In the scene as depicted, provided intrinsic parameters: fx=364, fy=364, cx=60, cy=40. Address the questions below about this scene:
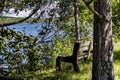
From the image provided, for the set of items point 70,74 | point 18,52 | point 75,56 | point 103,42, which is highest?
point 103,42

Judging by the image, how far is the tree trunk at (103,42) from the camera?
8375mm

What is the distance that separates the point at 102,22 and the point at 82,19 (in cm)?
810

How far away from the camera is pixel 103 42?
27.9 feet

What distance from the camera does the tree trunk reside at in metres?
8.38

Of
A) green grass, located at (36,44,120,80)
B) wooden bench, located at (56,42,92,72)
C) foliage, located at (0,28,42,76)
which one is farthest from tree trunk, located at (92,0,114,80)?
wooden bench, located at (56,42,92,72)

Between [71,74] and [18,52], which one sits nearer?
[18,52]

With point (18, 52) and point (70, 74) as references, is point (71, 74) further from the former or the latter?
point (18, 52)

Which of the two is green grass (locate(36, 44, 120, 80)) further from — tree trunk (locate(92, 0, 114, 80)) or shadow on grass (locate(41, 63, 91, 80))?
tree trunk (locate(92, 0, 114, 80))

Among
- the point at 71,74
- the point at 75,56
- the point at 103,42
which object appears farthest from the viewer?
the point at 75,56

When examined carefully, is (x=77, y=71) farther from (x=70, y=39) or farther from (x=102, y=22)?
(x=70, y=39)

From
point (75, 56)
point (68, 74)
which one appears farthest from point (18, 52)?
point (75, 56)

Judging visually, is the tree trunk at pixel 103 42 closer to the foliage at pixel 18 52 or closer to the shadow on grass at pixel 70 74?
the shadow on grass at pixel 70 74

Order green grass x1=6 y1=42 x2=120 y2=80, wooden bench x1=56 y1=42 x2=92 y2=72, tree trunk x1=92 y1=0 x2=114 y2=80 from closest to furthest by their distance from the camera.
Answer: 1. tree trunk x1=92 y1=0 x2=114 y2=80
2. green grass x1=6 y1=42 x2=120 y2=80
3. wooden bench x1=56 y1=42 x2=92 y2=72

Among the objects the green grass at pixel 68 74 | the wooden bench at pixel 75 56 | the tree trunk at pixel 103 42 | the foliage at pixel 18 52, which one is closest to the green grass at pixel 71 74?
the green grass at pixel 68 74
